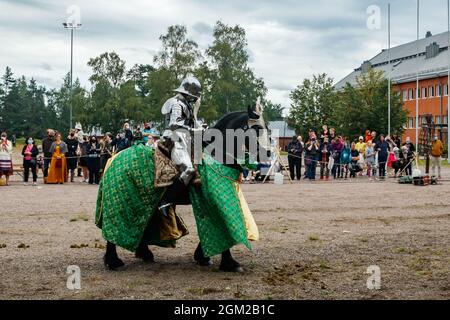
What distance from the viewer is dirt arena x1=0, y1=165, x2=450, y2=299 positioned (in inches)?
271

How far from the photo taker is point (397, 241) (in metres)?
10.3

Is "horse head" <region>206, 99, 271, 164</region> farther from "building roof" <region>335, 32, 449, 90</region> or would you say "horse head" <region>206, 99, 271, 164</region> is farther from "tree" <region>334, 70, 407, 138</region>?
"building roof" <region>335, 32, 449, 90</region>

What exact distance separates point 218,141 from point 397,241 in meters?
3.94

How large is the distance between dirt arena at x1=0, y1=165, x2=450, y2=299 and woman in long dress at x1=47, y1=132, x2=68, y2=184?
8.75 m

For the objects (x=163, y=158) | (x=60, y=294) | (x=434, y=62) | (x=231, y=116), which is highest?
(x=434, y=62)

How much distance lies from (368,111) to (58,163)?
33.6 m

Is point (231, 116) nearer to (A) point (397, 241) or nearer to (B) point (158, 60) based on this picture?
(A) point (397, 241)

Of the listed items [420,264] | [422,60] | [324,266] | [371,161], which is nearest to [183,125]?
[324,266]

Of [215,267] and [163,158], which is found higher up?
[163,158]

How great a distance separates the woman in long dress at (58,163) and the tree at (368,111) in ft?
Result: 109

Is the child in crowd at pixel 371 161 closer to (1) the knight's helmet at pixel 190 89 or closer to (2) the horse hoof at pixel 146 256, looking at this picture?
(2) the horse hoof at pixel 146 256

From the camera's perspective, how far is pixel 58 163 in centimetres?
2559

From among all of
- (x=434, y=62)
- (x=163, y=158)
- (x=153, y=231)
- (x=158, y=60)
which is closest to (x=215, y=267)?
(x=153, y=231)

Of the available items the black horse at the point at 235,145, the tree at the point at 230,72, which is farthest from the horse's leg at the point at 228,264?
the tree at the point at 230,72
